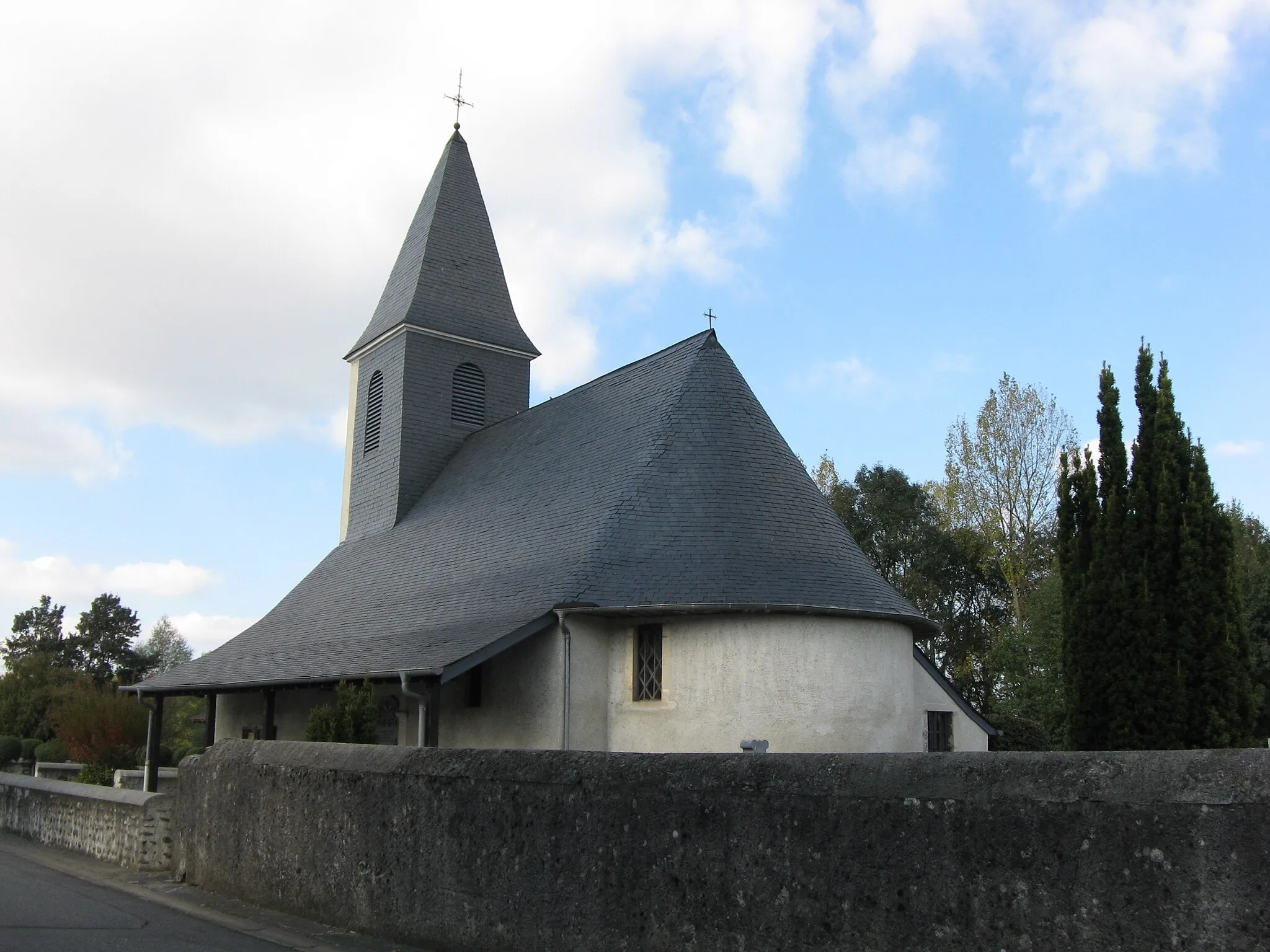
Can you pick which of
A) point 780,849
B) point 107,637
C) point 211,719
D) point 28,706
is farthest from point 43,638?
point 780,849

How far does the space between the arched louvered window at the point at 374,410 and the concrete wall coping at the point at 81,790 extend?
10.3 meters

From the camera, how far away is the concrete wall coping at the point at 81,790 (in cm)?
1265

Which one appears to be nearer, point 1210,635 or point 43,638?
point 1210,635

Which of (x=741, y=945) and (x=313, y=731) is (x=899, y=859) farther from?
(x=313, y=731)

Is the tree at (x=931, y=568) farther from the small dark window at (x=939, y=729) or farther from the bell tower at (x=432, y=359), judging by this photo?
the small dark window at (x=939, y=729)

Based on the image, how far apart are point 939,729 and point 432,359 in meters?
13.4

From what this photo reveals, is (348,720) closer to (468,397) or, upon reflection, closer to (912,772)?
(912,772)

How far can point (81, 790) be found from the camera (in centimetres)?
1440

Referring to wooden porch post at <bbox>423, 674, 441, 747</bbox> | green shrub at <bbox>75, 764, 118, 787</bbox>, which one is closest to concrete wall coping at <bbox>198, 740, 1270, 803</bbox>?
wooden porch post at <bbox>423, 674, 441, 747</bbox>

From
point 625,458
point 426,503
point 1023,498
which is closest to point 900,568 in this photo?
point 1023,498

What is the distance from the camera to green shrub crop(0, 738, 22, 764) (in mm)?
29641

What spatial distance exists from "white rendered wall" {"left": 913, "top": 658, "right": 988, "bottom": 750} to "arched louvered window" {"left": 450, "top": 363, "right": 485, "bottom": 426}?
460 inches

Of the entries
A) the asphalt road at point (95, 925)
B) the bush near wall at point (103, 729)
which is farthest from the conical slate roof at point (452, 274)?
the asphalt road at point (95, 925)

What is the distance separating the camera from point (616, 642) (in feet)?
49.0
